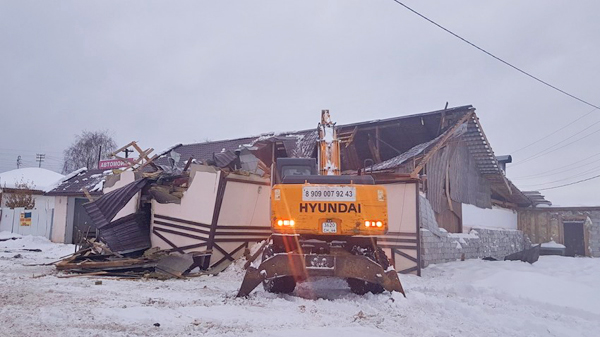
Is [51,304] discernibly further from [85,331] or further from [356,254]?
[356,254]

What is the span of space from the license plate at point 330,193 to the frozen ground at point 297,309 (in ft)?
5.61

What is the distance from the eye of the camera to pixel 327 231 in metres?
7.36

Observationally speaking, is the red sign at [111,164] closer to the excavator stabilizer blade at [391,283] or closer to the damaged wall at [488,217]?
the damaged wall at [488,217]

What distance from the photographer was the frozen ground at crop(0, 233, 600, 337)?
18.2ft

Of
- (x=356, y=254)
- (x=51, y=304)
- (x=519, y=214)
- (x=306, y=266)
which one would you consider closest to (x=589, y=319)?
(x=356, y=254)

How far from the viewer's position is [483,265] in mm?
13484

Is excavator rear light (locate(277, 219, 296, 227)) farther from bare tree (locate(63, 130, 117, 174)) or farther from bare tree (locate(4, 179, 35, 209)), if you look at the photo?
bare tree (locate(63, 130, 117, 174))

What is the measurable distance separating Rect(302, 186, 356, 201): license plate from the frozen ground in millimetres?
1710

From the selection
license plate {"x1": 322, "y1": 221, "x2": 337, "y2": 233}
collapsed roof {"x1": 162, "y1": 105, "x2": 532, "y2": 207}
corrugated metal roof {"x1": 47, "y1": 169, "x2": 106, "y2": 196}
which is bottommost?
license plate {"x1": 322, "y1": 221, "x2": 337, "y2": 233}

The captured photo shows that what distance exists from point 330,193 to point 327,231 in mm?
638

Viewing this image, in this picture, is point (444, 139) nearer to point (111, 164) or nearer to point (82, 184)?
point (82, 184)

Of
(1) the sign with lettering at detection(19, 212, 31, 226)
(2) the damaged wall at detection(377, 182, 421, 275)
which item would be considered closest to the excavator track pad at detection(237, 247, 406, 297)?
(2) the damaged wall at detection(377, 182, 421, 275)

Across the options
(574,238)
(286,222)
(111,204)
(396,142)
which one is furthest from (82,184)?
(574,238)

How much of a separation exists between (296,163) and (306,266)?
2418 mm
